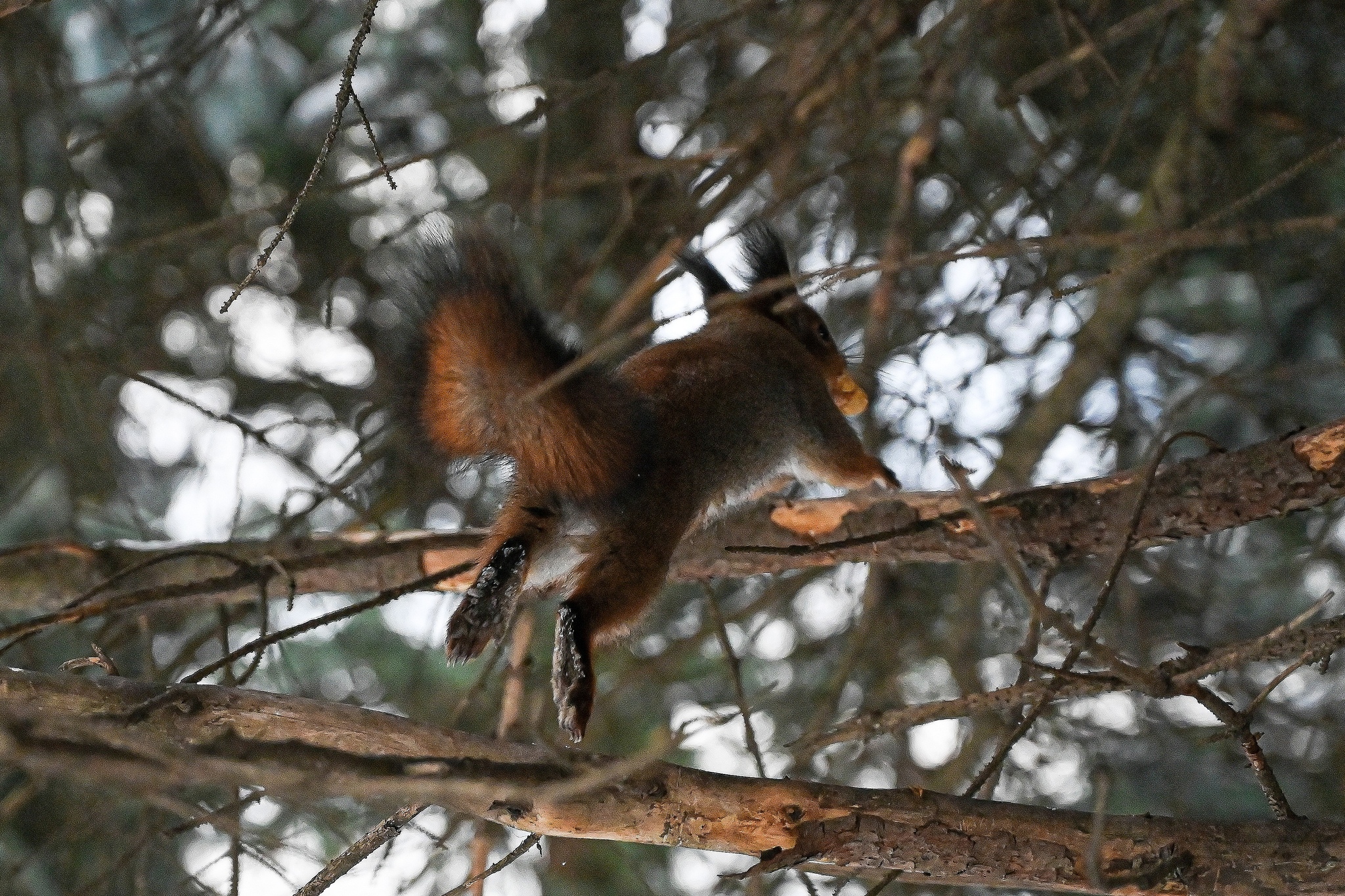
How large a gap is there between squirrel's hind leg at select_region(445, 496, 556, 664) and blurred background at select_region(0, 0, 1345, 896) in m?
0.25

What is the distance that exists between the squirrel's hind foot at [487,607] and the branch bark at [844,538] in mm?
312

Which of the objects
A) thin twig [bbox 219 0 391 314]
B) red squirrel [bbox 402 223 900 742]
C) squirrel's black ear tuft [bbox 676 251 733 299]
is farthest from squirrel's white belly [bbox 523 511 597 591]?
squirrel's black ear tuft [bbox 676 251 733 299]

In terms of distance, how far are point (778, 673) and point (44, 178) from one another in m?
2.37

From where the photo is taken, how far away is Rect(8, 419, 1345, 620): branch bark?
1.64 m

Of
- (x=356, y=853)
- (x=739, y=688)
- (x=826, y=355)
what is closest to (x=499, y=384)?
(x=739, y=688)

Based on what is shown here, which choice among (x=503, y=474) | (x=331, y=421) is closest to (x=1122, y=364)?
(x=503, y=474)

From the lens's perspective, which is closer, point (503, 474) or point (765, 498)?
point (503, 474)

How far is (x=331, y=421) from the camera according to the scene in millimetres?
2107

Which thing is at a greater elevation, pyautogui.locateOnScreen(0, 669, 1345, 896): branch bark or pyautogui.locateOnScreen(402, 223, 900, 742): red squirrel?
pyautogui.locateOnScreen(402, 223, 900, 742): red squirrel

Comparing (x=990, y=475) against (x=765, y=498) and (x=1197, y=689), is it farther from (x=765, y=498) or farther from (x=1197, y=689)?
(x=1197, y=689)

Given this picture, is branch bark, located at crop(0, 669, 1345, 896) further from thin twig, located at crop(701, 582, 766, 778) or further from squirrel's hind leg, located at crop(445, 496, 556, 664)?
squirrel's hind leg, located at crop(445, 496, 556, 664)

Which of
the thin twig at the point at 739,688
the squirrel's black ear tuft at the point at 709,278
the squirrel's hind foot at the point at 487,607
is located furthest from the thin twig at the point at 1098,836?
the squirrel's black ear tuft at the point at 709,278

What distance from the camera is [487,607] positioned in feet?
5.29

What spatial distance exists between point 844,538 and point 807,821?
84 centimetres
